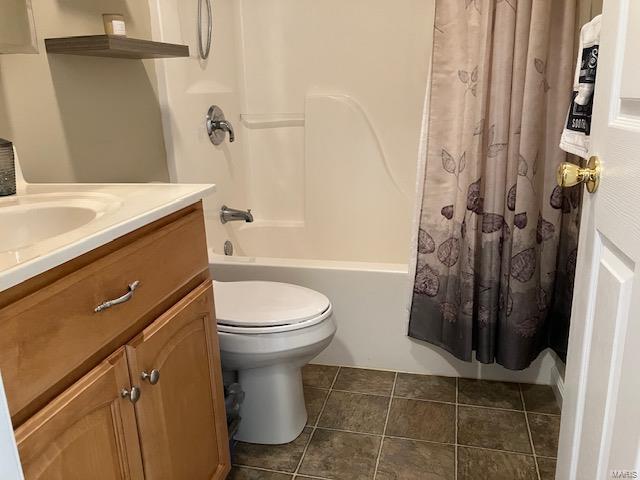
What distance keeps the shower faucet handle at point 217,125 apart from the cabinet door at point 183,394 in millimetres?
1185

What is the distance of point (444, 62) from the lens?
5.82ft

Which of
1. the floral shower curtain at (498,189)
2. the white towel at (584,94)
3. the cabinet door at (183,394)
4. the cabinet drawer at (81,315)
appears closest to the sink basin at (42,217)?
the cabinet drawer at (81,315)

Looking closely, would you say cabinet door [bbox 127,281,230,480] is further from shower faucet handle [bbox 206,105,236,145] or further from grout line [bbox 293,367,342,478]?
shower faucet handle [bbox 206,105,236,145]

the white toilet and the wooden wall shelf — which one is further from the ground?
the wooden wall shelf

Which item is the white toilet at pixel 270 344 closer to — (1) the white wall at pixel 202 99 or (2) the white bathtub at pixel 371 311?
(2) the white bathtub at pixel 371 311

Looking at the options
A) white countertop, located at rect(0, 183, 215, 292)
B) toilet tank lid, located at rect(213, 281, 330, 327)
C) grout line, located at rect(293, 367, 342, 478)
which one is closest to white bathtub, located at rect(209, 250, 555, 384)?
grout line, located at rect(293, 367, 342, 478)

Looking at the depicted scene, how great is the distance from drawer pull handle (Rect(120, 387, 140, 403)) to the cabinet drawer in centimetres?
9

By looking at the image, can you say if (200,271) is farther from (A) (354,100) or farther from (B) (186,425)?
(A) (354,100)

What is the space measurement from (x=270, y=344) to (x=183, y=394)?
404 mm

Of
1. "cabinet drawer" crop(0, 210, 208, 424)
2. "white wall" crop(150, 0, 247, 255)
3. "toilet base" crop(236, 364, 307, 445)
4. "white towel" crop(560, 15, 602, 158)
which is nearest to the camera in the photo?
"cabinet drawer" crop(0, 210, 208, 424)

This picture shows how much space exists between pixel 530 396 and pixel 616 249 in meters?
1.24

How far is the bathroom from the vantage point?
2.88ft

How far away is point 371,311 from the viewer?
2.08 metres

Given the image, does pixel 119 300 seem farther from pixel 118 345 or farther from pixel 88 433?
pixel 88 433
